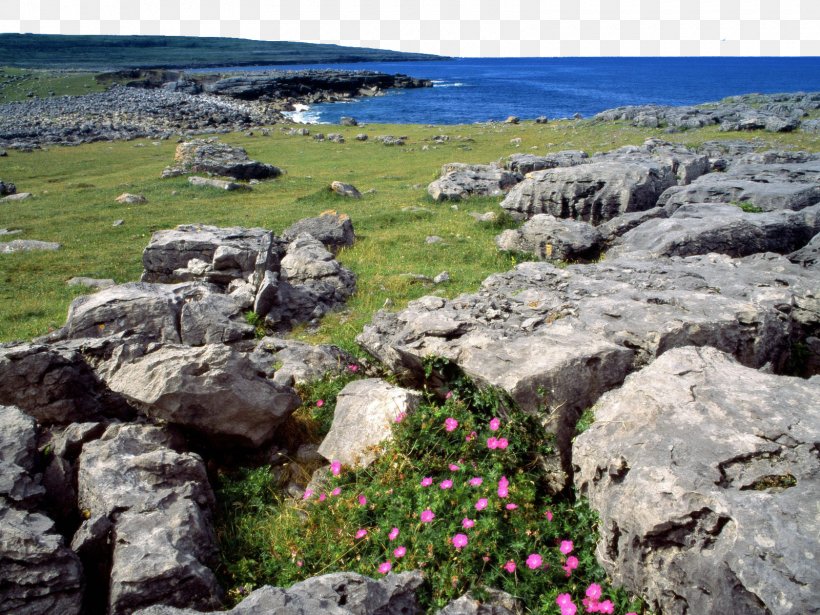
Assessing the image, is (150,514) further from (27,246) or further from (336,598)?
(27,246)

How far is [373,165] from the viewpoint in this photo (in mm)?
42125

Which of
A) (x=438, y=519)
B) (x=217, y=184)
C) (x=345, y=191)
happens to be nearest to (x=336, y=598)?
(x=438, y=519)

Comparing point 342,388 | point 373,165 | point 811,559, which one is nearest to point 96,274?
point 342,388

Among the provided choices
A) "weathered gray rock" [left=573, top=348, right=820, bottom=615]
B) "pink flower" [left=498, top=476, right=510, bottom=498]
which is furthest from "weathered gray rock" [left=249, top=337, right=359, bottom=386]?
"weathered gray rock" [left=573, top=348, right=820, bottom=615]

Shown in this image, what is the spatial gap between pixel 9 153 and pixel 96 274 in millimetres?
37281

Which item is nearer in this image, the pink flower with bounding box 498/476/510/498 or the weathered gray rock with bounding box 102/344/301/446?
the pink flower with bounding box 498/476/510/498

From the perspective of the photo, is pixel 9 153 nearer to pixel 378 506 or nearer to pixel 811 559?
pixel 378 506

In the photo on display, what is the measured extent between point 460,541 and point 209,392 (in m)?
3.82

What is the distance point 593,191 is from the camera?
72.8 ft

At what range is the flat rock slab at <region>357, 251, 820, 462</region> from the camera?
23.4 feet

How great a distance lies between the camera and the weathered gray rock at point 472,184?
2800 centimetres

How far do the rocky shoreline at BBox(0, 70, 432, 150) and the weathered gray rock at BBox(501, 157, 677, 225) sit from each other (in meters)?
45.4

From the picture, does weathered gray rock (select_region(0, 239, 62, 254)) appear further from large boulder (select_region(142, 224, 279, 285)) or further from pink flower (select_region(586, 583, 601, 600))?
pink flower (select_region(586, 583, 601, 600))

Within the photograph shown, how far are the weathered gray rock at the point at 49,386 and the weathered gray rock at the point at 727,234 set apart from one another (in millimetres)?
12198
